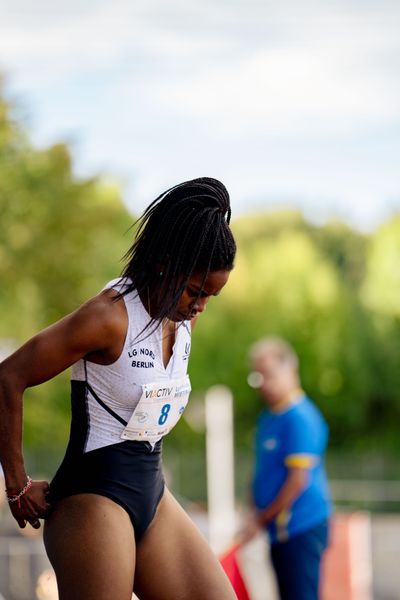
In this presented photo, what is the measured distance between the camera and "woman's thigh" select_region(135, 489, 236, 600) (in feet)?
10.6

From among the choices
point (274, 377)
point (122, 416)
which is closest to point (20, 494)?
point (122, 416)

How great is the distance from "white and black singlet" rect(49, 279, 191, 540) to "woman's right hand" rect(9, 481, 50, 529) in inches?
1.4

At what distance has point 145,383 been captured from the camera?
309 centimetres

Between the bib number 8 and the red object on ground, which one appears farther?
the red object on ground

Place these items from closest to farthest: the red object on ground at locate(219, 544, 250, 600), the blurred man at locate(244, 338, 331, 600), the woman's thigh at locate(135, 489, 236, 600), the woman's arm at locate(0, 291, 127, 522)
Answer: the woman's arm at locate(0, 291, 127, 522)
the woman's thigh at locate(135, 489, 236, 600)
the red object on ground at locate(219, 544, 250, 600)
the blurred man at locate(244, 338, 331, 600)

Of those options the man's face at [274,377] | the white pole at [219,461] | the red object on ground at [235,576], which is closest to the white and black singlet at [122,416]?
the red object on ground at [235,576]

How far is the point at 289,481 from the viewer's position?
594 centimetres

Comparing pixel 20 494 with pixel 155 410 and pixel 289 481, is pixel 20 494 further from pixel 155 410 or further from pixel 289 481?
pixel 289 481

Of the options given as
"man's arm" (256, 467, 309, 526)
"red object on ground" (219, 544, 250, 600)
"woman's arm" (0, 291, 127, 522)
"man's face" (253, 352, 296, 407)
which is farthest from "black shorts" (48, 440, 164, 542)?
"man's face" (253, 352, 296, 407)

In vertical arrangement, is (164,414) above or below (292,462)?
above

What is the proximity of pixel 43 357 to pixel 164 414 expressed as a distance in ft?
1.33

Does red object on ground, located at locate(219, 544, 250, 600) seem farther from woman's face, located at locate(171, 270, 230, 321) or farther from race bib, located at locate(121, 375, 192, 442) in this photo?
woman's face, located at locate(171, 270, 230, 321)

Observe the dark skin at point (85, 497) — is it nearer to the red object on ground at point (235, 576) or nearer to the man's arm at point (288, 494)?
the red object on ground at point (235, 576)

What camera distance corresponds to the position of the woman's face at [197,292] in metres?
3.13
